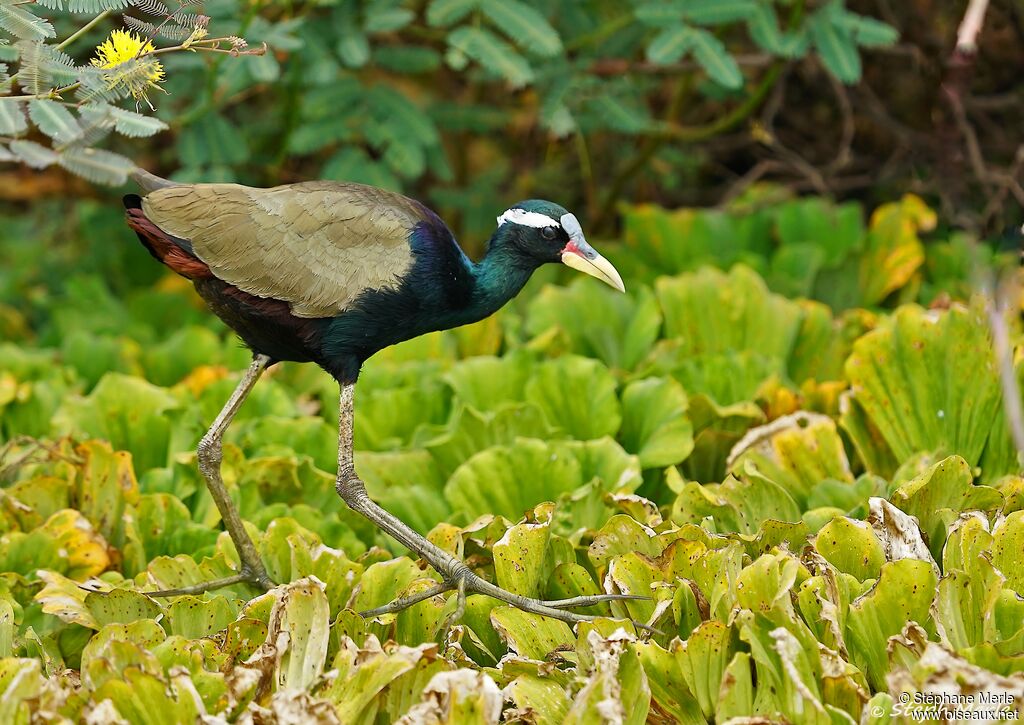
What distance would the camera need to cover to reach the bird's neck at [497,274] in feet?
9.64

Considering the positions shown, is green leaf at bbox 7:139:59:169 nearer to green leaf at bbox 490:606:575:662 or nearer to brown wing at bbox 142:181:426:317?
brown wing at bbox 142:181:426:317

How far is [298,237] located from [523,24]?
1685mm

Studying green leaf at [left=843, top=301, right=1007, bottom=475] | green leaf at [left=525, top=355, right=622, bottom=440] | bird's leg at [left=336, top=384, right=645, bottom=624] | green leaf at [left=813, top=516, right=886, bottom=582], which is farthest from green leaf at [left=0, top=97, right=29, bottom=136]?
green leaf at [left=843, top=301, right=1007, bottom=475]

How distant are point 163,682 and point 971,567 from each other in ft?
5.12

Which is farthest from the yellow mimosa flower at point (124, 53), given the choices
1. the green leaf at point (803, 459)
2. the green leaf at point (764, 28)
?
the green leaf at point (764, 28)

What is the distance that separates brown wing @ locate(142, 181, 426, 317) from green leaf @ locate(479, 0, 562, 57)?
148 centimetres

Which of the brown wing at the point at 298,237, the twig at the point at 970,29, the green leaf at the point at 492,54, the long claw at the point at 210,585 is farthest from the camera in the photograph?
the green leaf at the point at 492,54

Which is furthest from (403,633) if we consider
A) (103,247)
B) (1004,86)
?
(1004,86)

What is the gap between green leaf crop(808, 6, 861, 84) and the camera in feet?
15.0

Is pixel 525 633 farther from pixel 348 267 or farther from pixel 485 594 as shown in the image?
pixel 348 267

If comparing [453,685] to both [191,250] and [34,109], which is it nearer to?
[191,250]

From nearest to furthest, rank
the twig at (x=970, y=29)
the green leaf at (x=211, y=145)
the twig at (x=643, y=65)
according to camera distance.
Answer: the twig at (x=970, y=29), the green leaf at (x=211, y=145), the twig at (x=643, y=65)

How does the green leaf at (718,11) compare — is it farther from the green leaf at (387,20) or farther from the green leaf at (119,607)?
the green leaf at (119,607)

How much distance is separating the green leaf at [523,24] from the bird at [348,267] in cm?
147
